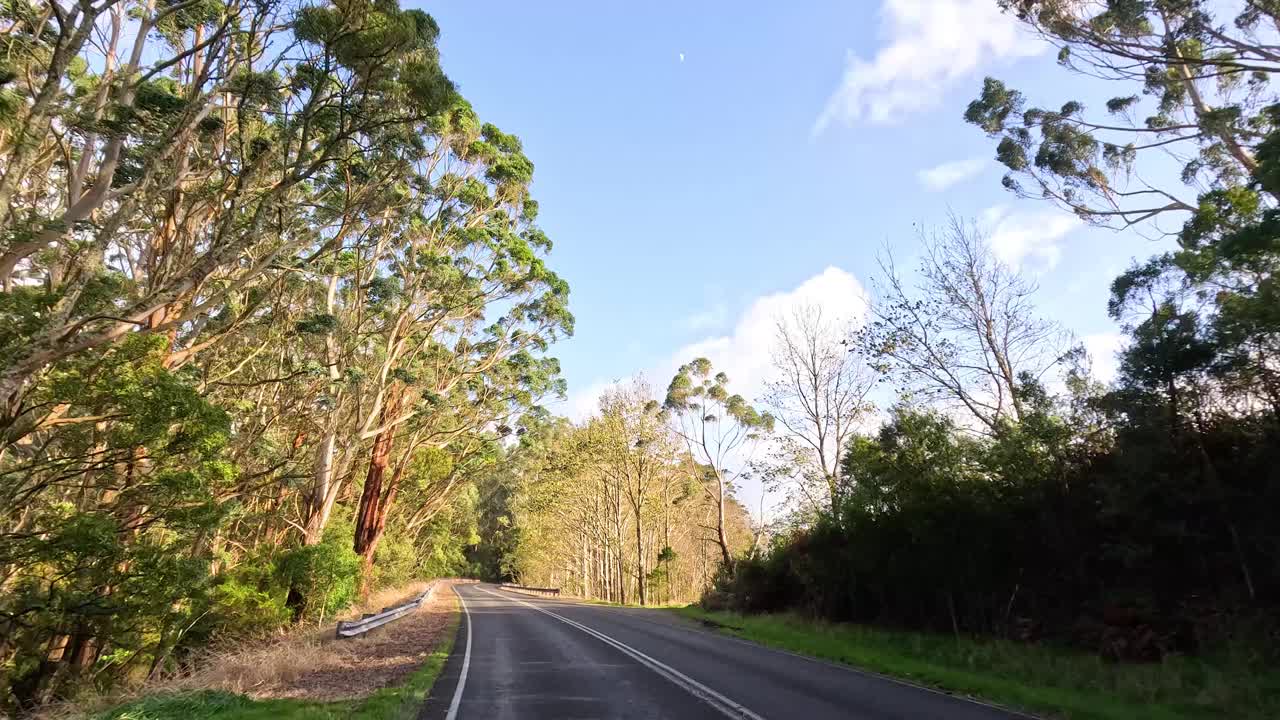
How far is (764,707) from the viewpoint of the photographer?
859cm

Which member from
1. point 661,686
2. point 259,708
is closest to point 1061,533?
point 661,686

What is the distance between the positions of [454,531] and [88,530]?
6435cm

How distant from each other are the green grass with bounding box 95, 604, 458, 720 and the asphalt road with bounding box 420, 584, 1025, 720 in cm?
52

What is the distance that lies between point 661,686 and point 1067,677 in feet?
23.6

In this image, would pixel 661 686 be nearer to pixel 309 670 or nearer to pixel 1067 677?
pixel 1067 677

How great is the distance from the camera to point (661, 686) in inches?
408

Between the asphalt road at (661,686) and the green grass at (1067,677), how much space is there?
2.84 feet

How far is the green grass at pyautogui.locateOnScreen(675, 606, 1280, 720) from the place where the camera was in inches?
347

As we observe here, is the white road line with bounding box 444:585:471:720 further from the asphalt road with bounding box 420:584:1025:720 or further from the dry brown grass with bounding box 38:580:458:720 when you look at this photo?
the dry brown grass with bounding box 38:580:458:720

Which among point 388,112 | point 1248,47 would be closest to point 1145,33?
point 1248,47

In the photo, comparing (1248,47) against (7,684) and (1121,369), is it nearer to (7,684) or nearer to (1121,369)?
(1121,369)

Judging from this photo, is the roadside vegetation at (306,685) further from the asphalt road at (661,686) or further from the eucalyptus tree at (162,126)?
the eucalyptus tree at (162,126)

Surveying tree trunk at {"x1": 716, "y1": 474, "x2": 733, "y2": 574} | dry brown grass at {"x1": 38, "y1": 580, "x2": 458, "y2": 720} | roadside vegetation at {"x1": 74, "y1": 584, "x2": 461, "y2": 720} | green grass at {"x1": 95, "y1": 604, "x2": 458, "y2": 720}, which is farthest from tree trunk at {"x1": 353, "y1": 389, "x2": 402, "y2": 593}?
green grass at {"x1": 95, "y1": 604, "x2": 458, "y2": 720}

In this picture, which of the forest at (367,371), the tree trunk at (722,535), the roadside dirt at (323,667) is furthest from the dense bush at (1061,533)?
the roadside dirt at (323,667)
